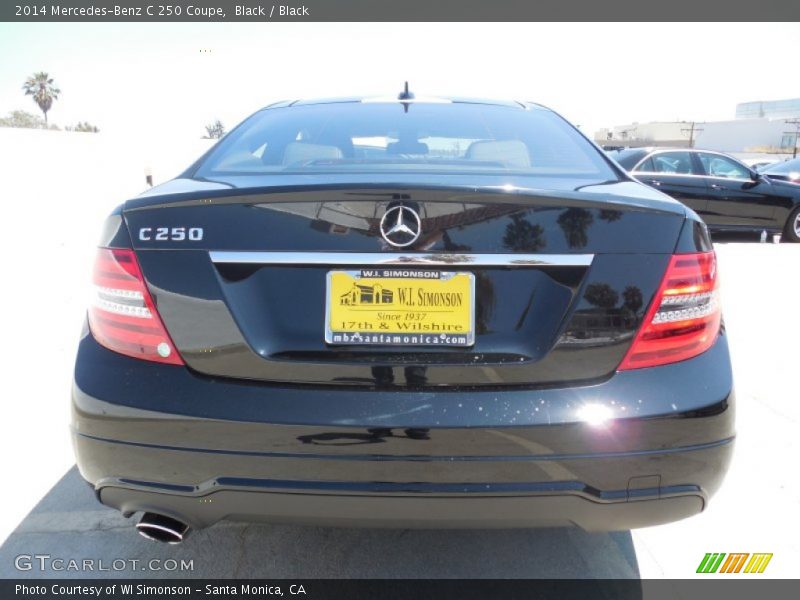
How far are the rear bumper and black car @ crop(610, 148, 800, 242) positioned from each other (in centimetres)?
919

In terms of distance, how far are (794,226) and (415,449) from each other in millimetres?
10914

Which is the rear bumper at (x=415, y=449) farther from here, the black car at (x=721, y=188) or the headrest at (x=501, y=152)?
the black car at (x=721, y=188)

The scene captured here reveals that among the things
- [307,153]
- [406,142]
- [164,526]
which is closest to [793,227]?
[406,142]

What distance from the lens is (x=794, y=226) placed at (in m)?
10.1

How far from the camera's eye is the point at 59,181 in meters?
15.9

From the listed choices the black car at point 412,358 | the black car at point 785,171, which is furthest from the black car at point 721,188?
the black car at point 412,358

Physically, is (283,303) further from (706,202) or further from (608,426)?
(706,202)

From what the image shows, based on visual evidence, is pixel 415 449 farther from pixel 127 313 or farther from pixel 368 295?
pixel 127 313

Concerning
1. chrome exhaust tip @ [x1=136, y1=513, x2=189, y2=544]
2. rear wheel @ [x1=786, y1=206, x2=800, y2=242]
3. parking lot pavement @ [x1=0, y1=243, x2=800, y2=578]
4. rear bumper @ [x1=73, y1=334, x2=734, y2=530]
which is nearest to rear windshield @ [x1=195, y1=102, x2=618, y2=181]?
rear bumper @ [x1=73, y1=334, x2=734, y2=530]

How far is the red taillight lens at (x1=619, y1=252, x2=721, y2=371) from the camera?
161cm

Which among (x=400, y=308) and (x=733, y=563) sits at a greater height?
(x=400, y=308)

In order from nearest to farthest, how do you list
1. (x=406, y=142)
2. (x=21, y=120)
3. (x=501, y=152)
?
(x=501, y=152) → (x=406, y=142) → (x=21, y=120)

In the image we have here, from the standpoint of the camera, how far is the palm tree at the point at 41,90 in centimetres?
5806

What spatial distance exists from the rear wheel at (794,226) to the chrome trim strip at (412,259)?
10509 millimetres
